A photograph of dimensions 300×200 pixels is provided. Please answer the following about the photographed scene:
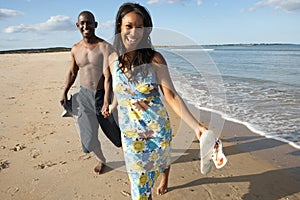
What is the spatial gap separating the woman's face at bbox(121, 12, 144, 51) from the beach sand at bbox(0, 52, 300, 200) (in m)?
1.78

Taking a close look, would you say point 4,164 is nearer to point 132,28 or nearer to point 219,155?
point 132,28

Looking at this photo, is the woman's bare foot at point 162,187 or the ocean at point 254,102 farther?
the ocean at point 254,102

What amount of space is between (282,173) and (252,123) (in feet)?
7.30

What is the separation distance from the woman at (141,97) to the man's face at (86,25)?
1.37 m

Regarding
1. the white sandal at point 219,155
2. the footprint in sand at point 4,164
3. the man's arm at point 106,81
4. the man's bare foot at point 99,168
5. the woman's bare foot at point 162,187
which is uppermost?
the man's arm at point 106,81

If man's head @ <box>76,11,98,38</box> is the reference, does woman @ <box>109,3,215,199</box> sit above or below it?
below

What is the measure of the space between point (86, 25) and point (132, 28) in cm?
157

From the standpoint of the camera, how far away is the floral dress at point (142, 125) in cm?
213

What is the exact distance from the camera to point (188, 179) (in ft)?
11.3

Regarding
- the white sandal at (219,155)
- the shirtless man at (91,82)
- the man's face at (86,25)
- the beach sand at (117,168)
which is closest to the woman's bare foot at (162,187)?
the beach sand at (117,168)

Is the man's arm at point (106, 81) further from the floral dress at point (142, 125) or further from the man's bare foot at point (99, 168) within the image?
the man's bare foot at point (99, 168)

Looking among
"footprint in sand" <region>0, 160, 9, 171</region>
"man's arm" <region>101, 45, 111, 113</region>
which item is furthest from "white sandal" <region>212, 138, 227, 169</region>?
"footprint in sand" <region>0, 160, 9, 171</region>

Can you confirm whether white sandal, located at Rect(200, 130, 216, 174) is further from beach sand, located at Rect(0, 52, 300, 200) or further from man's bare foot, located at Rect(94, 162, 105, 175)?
man's bare foot, located at Rect(94, 162, 105, 175)

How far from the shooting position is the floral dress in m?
2.13
